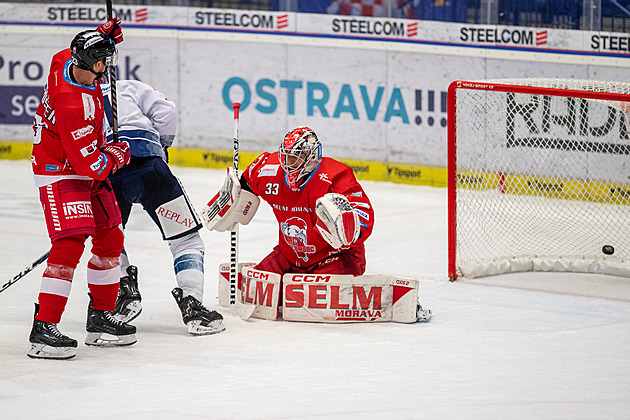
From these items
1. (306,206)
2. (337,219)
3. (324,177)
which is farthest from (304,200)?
(337,219)

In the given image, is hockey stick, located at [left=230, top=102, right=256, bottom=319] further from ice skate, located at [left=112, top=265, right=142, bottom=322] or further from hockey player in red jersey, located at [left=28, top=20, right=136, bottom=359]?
hockey player in red jersey, located at [left=28, top=20, right=136, bottom=359]

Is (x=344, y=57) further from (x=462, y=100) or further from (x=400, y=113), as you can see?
(x=462, y=100)

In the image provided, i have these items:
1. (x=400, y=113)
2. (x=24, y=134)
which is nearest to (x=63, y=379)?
(x=400, y=113)

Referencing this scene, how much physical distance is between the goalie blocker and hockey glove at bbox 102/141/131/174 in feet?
3.31

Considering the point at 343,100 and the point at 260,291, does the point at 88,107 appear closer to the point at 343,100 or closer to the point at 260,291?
the point at 260,291

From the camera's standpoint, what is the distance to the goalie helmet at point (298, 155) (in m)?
4.95

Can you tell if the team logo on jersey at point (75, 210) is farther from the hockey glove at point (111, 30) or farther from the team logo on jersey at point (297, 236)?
the team logo on jersey at point (297, 236)

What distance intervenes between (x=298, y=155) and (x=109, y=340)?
1.19 metres

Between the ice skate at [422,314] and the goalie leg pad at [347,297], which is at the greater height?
the goalie leg pad at [347,297]

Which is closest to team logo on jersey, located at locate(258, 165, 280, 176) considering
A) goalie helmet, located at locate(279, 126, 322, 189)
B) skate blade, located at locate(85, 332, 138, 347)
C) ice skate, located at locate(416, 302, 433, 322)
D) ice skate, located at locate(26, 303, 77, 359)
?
goalie helmet, located at locate(279, 126, 322, 189)

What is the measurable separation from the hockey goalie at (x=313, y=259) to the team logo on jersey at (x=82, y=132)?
3.26 feet

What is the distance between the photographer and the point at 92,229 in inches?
173

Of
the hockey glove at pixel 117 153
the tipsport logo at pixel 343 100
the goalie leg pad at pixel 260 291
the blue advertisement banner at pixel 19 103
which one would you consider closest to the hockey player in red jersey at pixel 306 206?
the goalie leg pad at pixel 260 291

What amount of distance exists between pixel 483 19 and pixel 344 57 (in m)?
1.30
